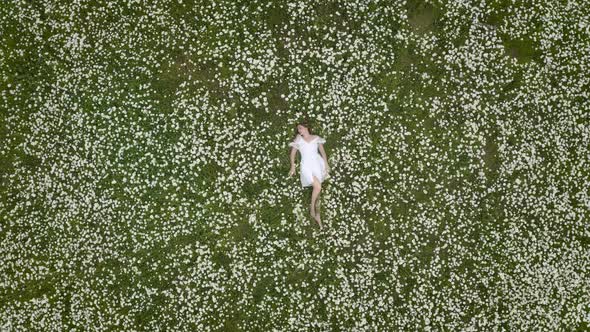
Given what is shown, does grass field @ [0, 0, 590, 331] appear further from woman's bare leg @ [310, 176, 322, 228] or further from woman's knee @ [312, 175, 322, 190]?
woman's knee @ [312, 175, 322, 190]

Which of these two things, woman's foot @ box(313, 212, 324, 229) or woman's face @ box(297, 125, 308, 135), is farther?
woman's foot @ box(313, 212, 324, 229)

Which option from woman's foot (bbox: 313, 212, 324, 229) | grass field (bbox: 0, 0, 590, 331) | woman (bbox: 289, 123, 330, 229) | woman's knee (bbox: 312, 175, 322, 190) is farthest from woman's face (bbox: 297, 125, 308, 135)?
woman's foot (bbox: 313, 212, 324, 229)

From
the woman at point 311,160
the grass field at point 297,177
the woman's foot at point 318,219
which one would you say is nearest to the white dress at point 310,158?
the woman at point 311,160

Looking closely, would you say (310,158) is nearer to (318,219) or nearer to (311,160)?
(311,160)

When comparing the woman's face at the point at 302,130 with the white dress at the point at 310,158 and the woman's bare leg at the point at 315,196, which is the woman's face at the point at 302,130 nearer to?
the white dress at the point at 310,158

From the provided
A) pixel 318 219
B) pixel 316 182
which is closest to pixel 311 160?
pixel 316 182
